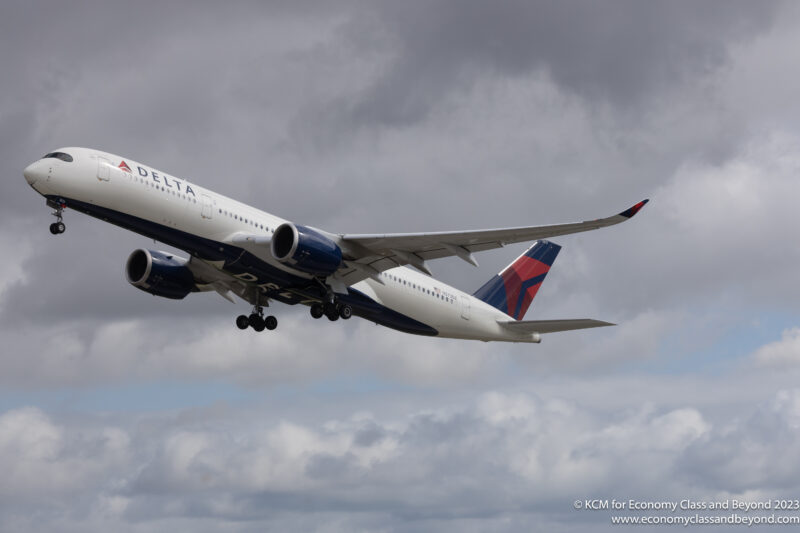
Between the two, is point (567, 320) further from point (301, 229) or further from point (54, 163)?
point (54, 163)

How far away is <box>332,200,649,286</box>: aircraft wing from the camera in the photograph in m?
42.4

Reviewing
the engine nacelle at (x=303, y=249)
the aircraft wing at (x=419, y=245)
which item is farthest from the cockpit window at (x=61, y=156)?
the aircraft wing at (x=419, y=245)

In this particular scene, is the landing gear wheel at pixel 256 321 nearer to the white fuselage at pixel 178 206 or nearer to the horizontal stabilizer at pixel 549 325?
the white fuselage at pixel 178 206

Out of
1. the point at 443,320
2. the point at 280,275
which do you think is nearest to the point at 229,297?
the point at 280,275

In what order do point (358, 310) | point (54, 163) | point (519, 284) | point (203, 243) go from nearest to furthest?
point (54, 163), point (203, 243), point (358, 310), point (519, 284)

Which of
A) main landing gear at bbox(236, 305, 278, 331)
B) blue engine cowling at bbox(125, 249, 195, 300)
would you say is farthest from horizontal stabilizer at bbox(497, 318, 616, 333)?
blue engine cowling at bbox(125, 249, 195, 300)

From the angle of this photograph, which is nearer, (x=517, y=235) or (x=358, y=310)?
(x=517, y=235)

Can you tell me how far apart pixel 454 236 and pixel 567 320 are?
9124 millimetres

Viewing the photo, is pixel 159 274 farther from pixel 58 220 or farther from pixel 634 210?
pixel 634 210

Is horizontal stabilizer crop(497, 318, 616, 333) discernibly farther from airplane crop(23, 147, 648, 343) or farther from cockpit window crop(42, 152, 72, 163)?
cockpit window crop(42, 152, 72, 163)

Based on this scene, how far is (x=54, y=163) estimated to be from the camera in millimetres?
41844

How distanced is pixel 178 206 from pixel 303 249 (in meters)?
5.25

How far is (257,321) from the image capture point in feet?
173

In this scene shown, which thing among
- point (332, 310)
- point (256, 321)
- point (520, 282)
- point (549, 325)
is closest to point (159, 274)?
point (256, 321)
